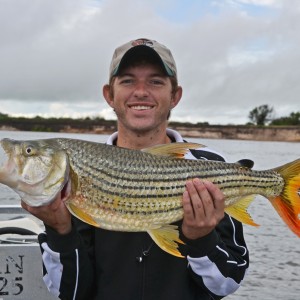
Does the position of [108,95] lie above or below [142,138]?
above

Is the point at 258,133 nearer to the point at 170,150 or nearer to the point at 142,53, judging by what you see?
the point at 142,53

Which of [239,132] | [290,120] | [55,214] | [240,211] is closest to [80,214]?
[55,214]

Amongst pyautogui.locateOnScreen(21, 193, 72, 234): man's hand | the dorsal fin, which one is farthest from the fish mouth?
the dorsal fin

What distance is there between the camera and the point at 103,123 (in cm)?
8800

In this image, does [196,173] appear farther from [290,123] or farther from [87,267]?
[290,123]

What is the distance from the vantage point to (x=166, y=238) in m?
3.94

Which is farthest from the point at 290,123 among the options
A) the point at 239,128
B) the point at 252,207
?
the point at 252,207

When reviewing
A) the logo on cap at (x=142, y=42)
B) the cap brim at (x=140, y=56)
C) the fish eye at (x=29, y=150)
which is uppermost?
the logo on cap at (x=142, y=42)

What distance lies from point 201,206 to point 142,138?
0.99 metres

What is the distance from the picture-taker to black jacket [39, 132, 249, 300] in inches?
163

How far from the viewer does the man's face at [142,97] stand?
4.59m

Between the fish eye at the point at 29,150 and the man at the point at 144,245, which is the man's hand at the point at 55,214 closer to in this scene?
the man at the point at 144,245

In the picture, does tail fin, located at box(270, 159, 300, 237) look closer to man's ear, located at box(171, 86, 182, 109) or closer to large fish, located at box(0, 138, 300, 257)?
large fish, located at box(0, 138, 300, 257)

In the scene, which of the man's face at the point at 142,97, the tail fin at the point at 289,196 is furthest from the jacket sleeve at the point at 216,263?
the man's face at the point at 142,97
